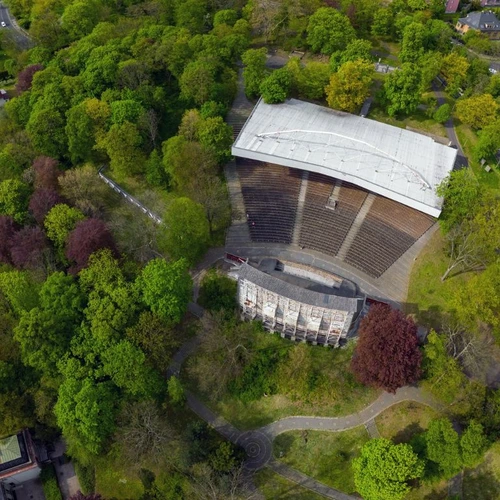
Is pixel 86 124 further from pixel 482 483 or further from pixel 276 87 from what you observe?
pixel 482 483

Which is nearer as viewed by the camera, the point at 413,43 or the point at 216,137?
the point at 216,137

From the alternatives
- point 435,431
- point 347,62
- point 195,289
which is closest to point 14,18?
point 347,62

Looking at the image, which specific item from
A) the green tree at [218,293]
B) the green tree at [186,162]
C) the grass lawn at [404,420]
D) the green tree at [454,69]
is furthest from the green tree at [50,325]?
the green tree at [454,69]

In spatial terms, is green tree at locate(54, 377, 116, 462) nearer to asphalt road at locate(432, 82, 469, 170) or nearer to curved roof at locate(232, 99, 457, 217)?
curved roof at locate(232, 99, 457, 217)

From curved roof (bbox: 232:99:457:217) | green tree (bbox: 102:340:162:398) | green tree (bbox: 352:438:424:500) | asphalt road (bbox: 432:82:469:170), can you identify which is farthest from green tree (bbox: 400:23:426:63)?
green tree (bbox: 102:340:162:398)

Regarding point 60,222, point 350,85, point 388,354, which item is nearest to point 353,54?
point 350,85

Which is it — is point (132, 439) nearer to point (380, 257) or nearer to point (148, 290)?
point (148, 290)

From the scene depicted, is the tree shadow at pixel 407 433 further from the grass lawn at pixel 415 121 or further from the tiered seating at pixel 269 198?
the grass lawn at pixel 415 121
